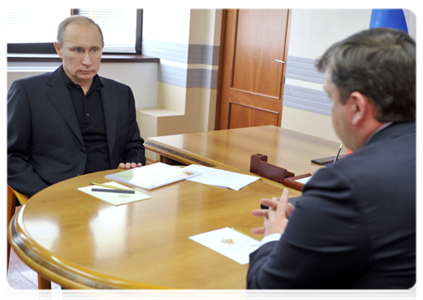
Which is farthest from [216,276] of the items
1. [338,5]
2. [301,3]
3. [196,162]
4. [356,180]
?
[301,3]

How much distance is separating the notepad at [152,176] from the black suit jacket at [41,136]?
15.3 inches

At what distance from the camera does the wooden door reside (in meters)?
5.07

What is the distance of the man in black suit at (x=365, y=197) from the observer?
97 centimetres

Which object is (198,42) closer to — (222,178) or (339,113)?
(222,178)

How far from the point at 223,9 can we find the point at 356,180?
487 cm

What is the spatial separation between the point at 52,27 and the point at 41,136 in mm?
3405

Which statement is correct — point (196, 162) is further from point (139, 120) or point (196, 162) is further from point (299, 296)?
point (139, 120)

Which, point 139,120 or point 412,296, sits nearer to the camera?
point 412,296

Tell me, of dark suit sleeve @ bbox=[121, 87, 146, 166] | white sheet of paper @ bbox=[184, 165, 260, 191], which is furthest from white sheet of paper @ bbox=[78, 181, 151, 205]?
dark suit sleeve @ bbox=[121, 87, 146, 166]

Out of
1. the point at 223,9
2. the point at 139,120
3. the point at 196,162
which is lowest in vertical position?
the point at 139,120

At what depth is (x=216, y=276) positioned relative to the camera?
3.99ft

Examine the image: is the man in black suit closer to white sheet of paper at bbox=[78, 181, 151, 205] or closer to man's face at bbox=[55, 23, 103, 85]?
white sheet of paper at bbox=[78, 181, 151, 205]

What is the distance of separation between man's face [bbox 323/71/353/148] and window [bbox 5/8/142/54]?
477 centimetres

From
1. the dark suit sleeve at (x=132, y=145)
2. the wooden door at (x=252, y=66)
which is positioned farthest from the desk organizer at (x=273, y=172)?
the wooden door at (x=252, y=66)
